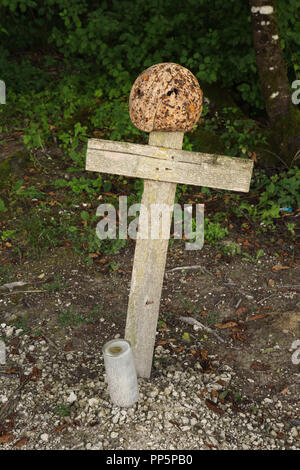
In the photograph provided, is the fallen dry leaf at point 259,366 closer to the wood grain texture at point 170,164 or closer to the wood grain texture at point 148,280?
the wood grain texture at point 148,280

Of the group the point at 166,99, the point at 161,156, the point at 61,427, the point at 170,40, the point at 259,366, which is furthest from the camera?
the point at 170,40

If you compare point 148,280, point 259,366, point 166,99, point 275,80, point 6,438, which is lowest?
point 6,438

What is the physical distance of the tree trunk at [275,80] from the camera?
4812 millimetres

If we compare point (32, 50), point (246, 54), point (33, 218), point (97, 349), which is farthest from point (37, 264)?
point (32, 50)

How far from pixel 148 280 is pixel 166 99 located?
3.80ft

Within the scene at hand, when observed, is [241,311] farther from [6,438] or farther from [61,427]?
[6,438]

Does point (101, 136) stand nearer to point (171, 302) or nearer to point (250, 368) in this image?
point (171, 302)

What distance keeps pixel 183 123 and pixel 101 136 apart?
12.0ft

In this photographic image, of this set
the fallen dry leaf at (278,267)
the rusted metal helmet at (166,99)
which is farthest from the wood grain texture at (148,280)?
the fallen dry leaf at (278,267)

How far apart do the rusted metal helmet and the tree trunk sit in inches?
119

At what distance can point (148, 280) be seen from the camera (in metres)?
2.81

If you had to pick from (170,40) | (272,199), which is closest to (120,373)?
(272,199)

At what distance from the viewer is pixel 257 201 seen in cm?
516

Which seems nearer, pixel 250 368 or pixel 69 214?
pixel 250 368
